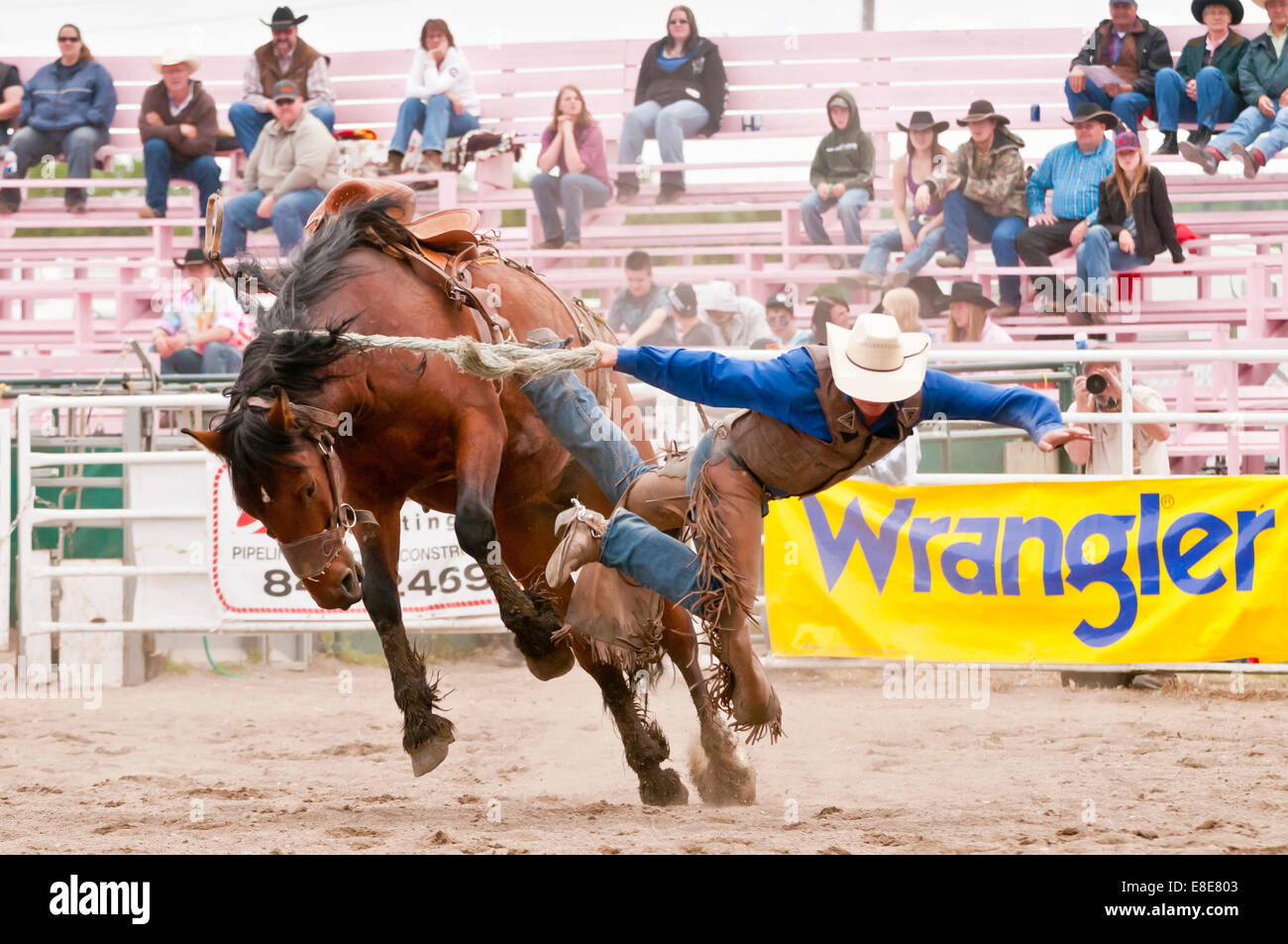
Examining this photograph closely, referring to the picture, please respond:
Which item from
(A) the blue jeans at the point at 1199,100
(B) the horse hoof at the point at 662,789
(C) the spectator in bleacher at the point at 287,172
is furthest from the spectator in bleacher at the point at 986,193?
(B) the horse hoof at the point at 662,789

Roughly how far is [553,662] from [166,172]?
31.0ft

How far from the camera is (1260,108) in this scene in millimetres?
10977

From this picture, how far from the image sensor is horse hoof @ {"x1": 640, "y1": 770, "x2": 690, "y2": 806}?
16.0 feet

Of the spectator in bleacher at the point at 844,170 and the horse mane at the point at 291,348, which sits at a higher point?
the spectator in bleacher at the point at 844,170

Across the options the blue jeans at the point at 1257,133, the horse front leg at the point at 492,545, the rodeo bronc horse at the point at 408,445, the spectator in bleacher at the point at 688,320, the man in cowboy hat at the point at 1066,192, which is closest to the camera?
the rodeo bronc horse at the point at 408,445

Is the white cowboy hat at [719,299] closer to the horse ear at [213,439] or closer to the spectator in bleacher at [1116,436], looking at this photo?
the spectator in bleacher at [1116,436]

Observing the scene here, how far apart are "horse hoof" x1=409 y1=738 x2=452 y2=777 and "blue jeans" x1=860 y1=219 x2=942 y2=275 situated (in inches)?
296

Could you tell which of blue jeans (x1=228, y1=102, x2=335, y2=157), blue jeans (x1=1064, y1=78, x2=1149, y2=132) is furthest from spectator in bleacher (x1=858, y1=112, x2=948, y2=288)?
blue jeans (x1=228, y1=102, x2=335, y2=157)

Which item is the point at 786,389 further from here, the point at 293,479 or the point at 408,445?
the point at 293,479

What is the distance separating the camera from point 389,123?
44.4 ft

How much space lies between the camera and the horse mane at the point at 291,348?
4098mm

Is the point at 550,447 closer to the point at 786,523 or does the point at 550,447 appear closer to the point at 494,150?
the point at 786,523

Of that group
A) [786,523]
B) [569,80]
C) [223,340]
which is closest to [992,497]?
[786,523]

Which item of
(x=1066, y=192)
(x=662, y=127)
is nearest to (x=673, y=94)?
(x=662, y=127)
